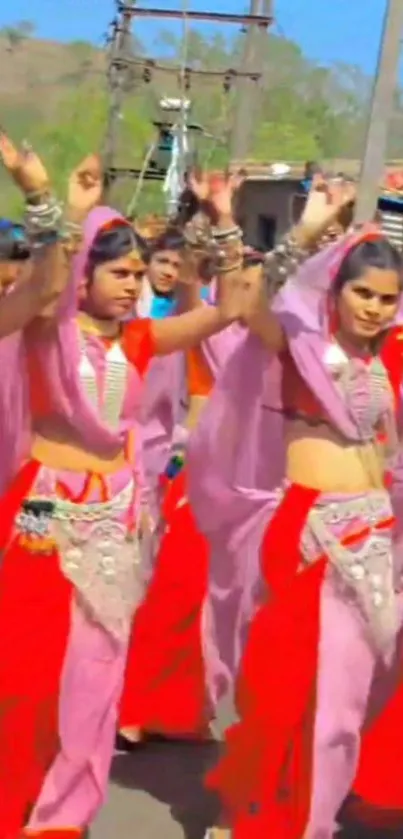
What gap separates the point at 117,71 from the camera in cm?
1805

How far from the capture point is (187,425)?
217 inches

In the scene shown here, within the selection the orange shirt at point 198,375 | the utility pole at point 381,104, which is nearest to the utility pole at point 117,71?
the utility pole at point 381,104

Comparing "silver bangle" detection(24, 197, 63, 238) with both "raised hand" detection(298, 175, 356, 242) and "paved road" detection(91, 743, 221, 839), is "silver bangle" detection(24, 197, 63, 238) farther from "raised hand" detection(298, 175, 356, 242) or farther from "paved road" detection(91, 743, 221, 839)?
"paved road" detection(91, 743, 221, 839)

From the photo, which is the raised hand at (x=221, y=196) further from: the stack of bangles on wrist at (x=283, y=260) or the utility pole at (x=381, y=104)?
the utility pole at (x=381, y=104)

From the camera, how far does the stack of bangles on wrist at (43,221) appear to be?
142 inches

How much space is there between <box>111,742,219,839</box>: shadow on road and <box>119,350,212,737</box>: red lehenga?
0.22ft

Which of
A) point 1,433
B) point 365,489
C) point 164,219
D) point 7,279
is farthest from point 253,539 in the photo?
point 164,219

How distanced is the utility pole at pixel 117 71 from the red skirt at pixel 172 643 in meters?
12.8

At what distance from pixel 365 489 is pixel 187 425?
1.52 metres

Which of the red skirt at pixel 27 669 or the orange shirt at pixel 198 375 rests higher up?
the orange shirt at pixel 198 375

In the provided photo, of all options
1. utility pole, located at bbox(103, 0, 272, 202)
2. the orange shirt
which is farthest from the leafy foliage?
the orange shirt

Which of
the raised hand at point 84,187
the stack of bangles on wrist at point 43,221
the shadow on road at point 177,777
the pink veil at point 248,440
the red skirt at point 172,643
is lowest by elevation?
the shadow on road at point 177,777

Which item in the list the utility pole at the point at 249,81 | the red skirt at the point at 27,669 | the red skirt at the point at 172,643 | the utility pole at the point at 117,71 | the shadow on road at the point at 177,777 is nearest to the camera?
the red skirt at the point at 27,669

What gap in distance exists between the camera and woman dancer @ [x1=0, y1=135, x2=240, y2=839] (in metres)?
3.96
